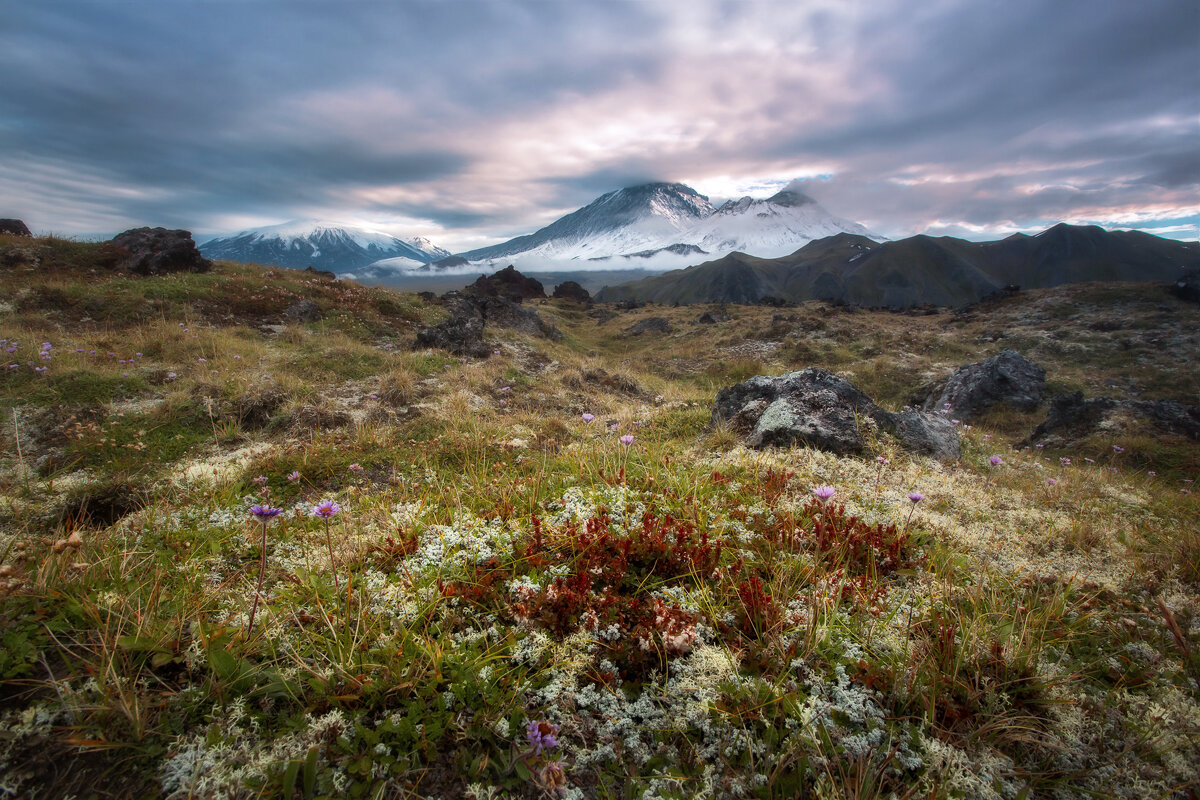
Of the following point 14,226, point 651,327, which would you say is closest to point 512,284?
point 651,327

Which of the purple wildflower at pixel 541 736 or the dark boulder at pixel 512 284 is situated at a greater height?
the dark boulder at pixel 512 284

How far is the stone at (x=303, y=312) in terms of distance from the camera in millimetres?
17656

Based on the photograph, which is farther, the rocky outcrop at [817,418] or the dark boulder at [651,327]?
the dark boulder at [651,327]

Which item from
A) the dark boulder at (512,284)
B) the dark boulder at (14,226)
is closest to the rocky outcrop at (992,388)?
the dark boulder at (14,226)

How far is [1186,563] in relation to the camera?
10.4 ft

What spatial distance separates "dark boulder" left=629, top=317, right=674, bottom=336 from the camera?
135 feet

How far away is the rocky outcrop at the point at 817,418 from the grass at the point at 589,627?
64cm

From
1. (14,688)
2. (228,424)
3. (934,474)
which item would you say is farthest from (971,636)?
(228,424)

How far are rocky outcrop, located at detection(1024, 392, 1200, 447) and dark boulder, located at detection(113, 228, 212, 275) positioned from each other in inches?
1274

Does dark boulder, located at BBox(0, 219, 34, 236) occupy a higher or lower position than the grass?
higher

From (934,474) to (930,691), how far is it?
4109 mm

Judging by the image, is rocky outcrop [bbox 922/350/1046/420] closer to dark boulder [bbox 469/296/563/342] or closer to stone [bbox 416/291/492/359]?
stone [bbox 416/291/492/359]

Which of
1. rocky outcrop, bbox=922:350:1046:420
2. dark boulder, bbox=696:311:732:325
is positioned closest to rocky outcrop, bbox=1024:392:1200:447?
rocky outcrop, bbox=922:350:1046:420

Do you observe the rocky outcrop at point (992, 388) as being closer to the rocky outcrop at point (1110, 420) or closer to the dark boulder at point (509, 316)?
the rocky outcrop at point (1110, 420)
